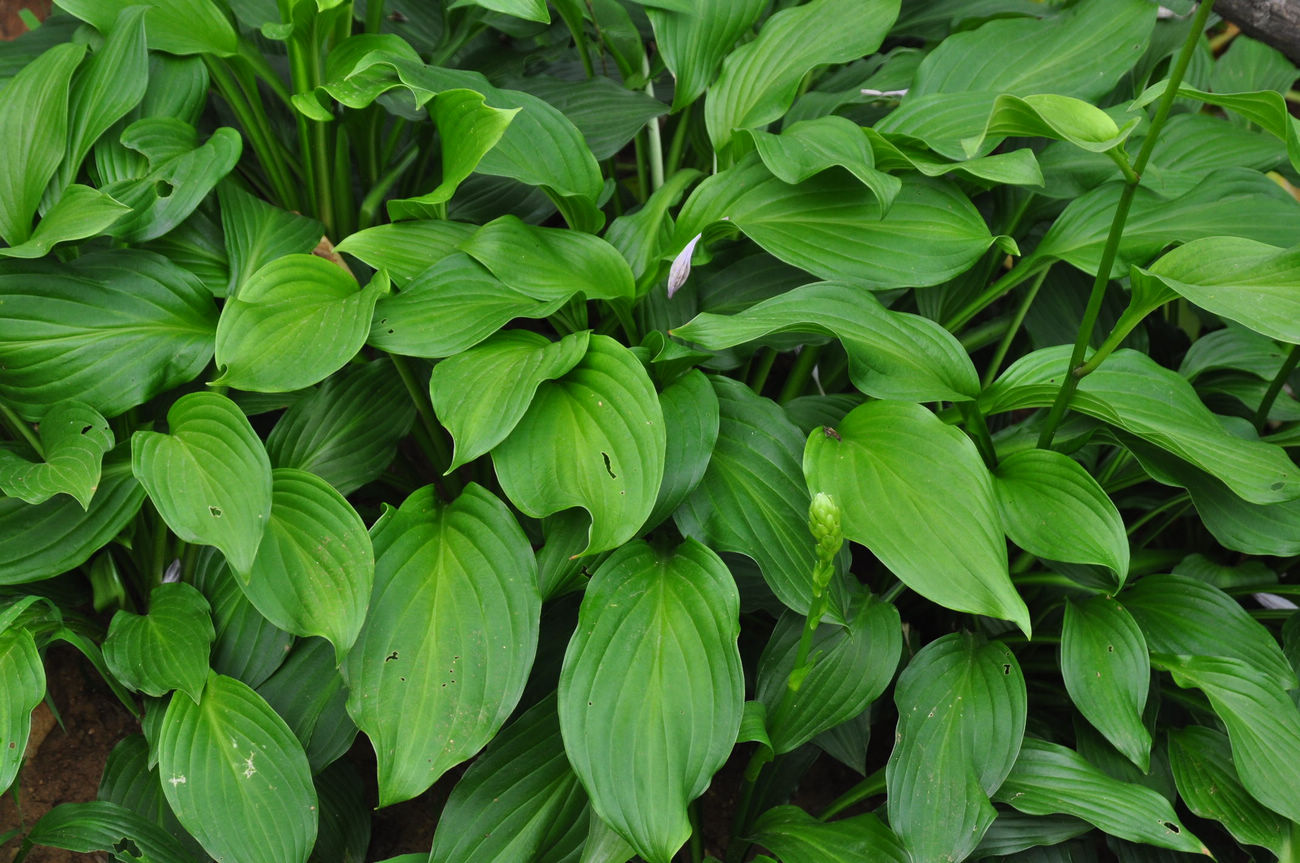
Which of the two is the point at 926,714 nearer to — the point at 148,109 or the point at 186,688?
the point at 186,688

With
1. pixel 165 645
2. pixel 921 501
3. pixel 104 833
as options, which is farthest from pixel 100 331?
pixel 921 501

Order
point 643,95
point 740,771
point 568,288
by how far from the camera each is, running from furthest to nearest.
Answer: point 643,95 → point 740,771 → point 568,288

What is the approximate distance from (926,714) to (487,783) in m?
0.64

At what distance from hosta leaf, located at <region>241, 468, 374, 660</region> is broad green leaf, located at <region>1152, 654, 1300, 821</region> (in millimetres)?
1196

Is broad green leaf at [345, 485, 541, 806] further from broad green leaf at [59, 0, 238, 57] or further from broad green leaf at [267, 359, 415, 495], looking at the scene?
broad green leaf at [59, 0, 238, 57]

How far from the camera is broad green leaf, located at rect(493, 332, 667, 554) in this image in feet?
4.38

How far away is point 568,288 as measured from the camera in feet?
5.28

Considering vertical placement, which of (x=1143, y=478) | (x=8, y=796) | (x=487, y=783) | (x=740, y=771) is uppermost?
(x=1143, y=478)

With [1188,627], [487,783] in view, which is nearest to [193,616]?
[487,783]

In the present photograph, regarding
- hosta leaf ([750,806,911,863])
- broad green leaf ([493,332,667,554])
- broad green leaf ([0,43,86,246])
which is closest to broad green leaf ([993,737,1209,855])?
hosta leaf ([750,806,911,863])

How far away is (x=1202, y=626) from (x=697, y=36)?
1.37 metres

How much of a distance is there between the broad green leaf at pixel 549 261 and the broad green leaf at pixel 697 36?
413mm

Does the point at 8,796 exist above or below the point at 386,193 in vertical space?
below

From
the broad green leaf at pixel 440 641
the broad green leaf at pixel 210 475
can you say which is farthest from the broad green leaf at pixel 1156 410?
the broad green leaf at pixel 210 475
